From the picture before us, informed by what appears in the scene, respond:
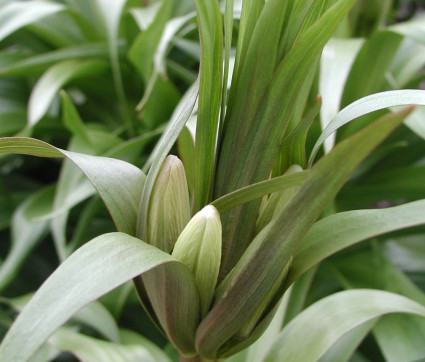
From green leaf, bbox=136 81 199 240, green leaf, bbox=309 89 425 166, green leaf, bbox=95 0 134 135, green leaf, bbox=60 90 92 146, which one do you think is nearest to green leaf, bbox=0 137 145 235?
green leaf, bbox=136 81 199 240

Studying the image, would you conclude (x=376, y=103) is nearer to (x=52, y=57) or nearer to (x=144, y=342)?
(x=144, y=342)

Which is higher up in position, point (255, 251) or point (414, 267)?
point (255, 251)

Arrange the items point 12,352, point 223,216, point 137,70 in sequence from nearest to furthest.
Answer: point 12,352, point 223,216, point 137,70

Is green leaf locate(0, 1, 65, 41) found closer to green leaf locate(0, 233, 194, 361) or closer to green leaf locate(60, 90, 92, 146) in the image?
green leaf locate(60, 90, 92, 146)

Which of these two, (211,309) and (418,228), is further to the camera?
(418,228)

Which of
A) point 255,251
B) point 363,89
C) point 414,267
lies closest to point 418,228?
point 414,267

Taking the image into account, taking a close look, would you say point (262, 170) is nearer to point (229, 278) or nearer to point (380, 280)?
point (229, 278)

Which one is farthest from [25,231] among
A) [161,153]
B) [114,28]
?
[161,153]
